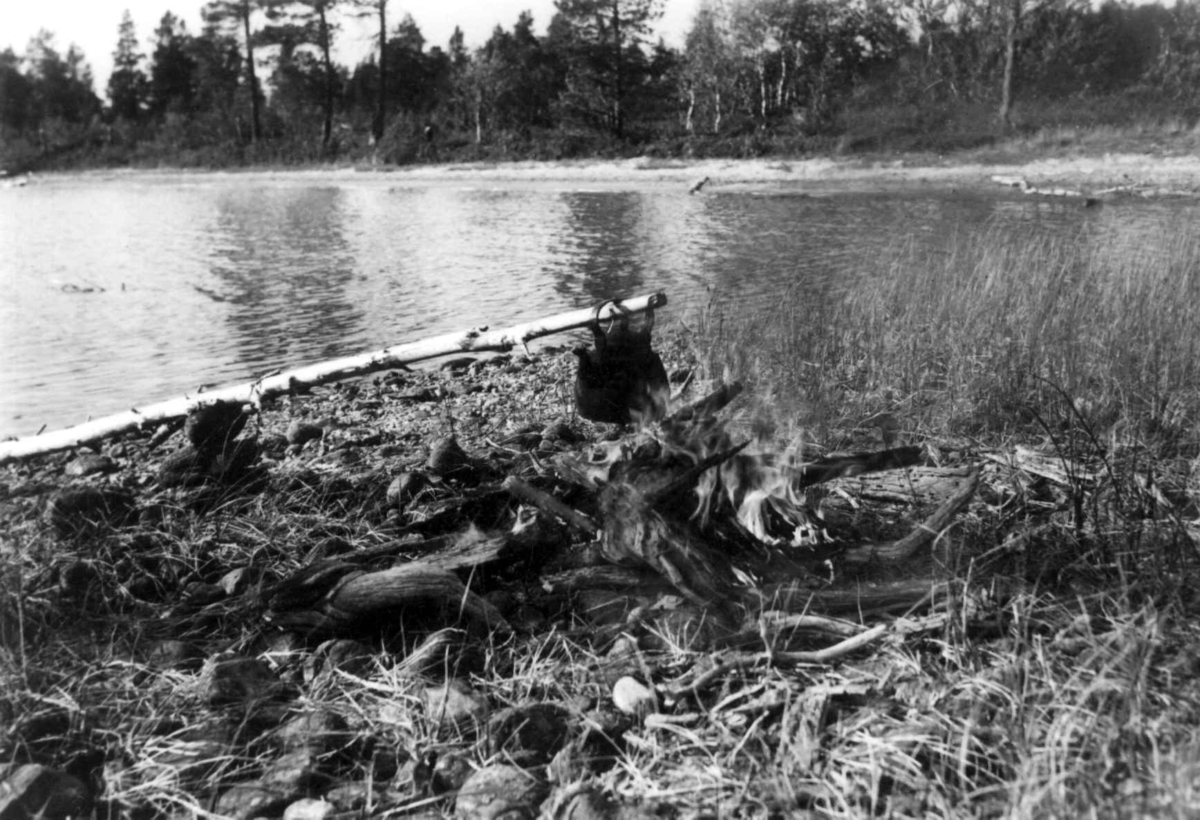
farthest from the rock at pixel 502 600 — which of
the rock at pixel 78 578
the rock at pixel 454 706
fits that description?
the rock at pixel 78 578

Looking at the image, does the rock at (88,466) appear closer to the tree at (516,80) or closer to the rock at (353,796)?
the rock at (353,796)

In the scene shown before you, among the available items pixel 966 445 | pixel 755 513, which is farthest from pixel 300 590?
pixel 966 445

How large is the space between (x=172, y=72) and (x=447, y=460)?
2274 inches

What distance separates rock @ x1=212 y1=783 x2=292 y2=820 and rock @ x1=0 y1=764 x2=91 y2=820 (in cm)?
29

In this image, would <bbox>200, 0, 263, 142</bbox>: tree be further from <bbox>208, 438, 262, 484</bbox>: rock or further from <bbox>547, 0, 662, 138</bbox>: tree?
<bbox>208, 438, 262, 484</bbox>: rock

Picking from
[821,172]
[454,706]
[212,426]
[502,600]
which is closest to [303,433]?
[212,426]

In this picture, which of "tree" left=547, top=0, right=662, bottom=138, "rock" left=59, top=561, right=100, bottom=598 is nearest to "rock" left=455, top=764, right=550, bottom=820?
"rock" left=59, top=561, right=100, bottom=598

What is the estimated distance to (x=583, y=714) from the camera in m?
2.08

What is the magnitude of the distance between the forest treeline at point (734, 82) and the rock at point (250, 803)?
19.6 meters

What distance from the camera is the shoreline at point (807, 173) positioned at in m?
21.8

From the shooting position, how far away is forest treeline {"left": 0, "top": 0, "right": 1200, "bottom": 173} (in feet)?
87.7

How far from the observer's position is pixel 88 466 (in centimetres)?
425

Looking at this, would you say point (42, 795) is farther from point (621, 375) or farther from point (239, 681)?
point (621, 375)

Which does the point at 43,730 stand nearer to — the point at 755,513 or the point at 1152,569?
the point at 755,513
